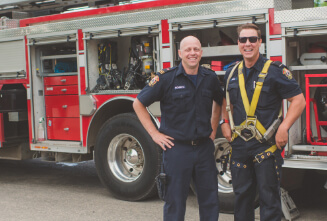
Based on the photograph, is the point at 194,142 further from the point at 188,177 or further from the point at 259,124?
the point at 259,124

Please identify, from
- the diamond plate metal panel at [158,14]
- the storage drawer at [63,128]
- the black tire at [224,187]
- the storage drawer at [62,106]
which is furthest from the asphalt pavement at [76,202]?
the diamond plate metal panel at [158,14]

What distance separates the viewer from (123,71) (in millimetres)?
6984

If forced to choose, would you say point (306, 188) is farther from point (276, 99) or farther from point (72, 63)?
point (72, 63)

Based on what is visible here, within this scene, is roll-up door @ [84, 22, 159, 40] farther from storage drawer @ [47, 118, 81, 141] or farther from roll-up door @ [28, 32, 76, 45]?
storage drawer @ [47, 118, 81, 141]

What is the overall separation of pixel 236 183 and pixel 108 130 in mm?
2919

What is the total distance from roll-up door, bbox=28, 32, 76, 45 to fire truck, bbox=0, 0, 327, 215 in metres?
0.01

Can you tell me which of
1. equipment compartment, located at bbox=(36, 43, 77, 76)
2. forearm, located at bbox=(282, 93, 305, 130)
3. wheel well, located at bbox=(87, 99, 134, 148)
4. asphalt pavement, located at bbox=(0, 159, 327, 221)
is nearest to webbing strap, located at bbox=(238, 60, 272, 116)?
forearm, located at bbox=(282, 93, 305, 130)

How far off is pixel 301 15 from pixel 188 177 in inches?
82.1

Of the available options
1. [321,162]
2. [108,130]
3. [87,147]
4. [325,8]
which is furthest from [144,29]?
[321,162]

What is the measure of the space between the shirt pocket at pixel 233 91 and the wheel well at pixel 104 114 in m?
2.77

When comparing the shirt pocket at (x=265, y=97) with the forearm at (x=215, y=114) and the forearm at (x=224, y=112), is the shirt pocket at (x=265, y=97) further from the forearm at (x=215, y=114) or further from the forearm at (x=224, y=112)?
the forearm at (x=215, y=114)

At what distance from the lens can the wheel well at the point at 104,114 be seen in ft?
22.3

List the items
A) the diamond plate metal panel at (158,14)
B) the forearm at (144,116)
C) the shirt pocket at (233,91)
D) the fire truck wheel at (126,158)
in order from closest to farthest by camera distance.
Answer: the shirt pocket at (233,91) → the forearm at (144,116) → the diamond plate metal panel at (158,14) → the fire truck wheel at (126,158)

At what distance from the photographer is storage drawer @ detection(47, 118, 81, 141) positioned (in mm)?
7180
